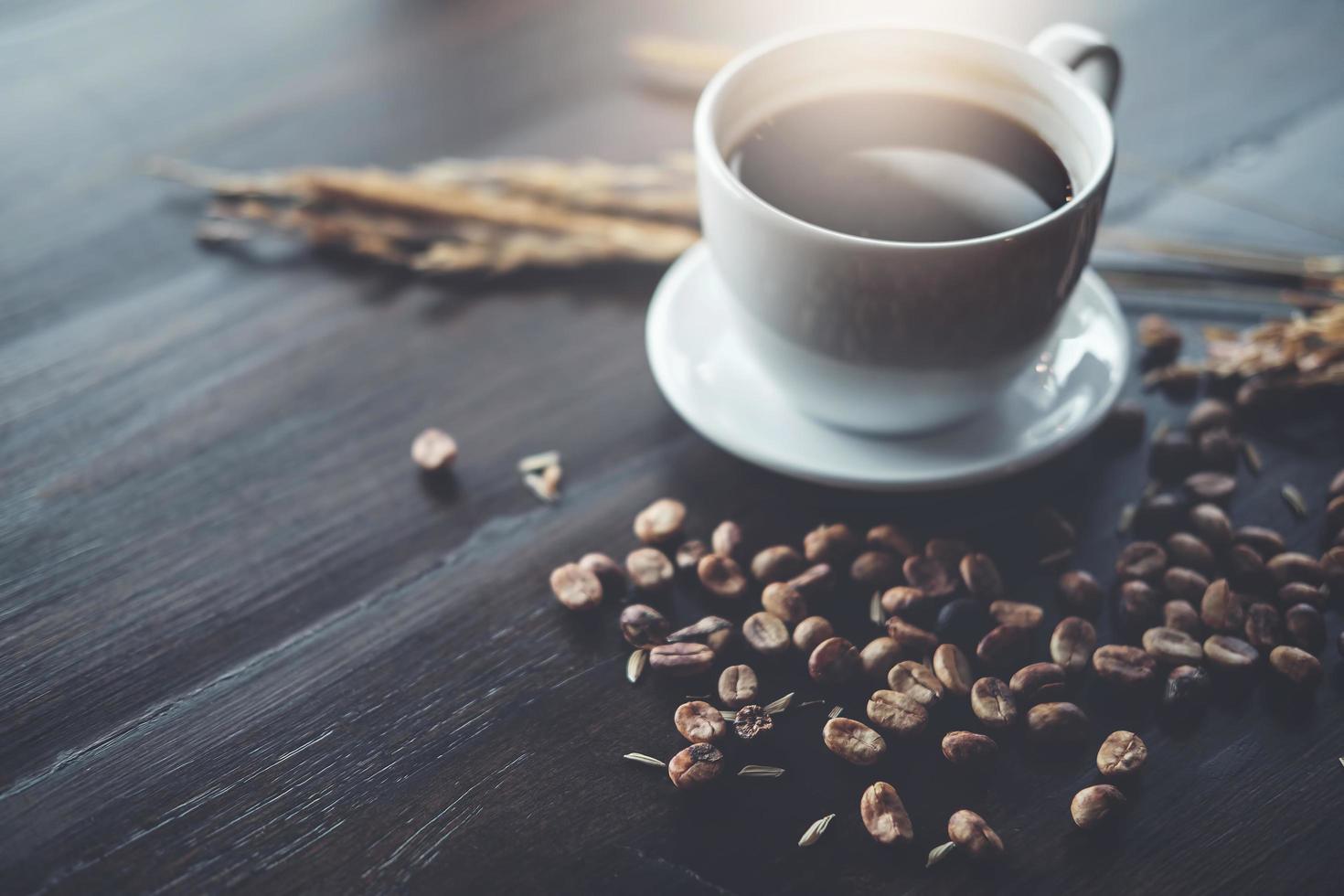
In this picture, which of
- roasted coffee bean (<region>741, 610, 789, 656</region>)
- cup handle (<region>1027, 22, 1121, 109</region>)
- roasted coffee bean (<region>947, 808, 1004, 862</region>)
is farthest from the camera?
cup handle (<region>1027, 22, 1121, 109</region>)

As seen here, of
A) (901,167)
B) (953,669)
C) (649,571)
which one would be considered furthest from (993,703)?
(901,167)

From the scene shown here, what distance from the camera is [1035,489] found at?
78cm

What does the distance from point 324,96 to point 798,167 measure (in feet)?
2.14

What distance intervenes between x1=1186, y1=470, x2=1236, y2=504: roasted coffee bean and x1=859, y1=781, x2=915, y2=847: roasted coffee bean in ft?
1.15

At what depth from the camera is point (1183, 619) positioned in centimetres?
69

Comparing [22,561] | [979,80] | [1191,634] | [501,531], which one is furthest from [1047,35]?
[22,561]

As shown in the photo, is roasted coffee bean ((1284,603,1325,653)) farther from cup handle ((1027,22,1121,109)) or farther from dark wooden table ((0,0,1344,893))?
cup handle ((1027,22,1121,109))

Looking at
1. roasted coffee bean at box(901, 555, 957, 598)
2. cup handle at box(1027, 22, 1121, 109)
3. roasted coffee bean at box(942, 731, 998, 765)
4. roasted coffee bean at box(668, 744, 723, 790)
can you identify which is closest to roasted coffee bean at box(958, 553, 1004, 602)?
roasted coffee bean at box(901, 555, 957, 598)

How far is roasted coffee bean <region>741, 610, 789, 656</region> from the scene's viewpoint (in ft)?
2.22

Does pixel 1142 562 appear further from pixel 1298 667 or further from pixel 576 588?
pixel 576 588

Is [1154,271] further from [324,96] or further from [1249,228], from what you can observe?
[324,96]

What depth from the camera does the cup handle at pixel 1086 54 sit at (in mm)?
785

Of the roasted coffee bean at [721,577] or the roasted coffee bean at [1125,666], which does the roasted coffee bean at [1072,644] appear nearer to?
the roasted coffee bean at [1125,666]

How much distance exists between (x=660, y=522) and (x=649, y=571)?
0.04 m
